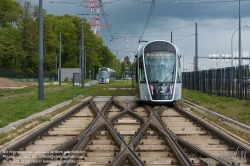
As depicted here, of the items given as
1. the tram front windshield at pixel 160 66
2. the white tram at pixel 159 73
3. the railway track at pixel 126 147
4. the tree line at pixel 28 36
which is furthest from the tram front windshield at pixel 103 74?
the railway track at pixel 126 147

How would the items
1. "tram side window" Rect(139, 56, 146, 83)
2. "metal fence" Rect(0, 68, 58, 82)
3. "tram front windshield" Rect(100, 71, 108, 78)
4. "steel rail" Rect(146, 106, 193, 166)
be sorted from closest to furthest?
"steel rail" Rect(146, 106, 193, 166)
"tram side window" Rect(139, 56, 146, 83)
"metal fence" Rect(0, 68, 58, 82)
"tram front windshield" Rect(100, 71, 108, 78)

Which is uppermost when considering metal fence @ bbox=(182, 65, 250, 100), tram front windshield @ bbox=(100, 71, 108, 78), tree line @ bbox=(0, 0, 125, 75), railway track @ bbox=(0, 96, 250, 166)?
tree line @ bbox=(0, 0, 125, 75)

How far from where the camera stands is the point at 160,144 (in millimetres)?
8641

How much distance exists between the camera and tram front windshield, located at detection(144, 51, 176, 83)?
58.0ft

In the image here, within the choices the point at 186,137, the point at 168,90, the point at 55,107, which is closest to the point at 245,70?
the point at 168,90

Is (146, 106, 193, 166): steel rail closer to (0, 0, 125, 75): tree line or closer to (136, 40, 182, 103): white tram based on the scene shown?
(136, 40, 182, 103): white tram

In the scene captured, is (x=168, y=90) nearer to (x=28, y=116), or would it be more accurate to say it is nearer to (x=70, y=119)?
(x=70, y=119)

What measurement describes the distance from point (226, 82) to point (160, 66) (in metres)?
8.35

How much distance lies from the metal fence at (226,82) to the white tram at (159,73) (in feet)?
15.7

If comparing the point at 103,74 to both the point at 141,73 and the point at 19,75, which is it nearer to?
the point at 19,75

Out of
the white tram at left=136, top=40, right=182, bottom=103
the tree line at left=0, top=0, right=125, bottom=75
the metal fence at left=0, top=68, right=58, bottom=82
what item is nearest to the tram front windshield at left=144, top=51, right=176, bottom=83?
the white tram at left=136, top=40, right=182, bottom=103

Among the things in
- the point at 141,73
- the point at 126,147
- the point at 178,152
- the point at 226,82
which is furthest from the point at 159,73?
the point at 178,152

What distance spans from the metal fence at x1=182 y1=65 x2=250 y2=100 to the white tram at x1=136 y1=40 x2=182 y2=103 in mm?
4799

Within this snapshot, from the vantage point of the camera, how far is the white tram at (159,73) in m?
17.3
